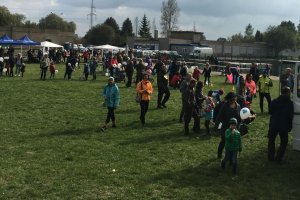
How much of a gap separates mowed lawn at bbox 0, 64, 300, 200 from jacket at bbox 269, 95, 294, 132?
0.98 metres

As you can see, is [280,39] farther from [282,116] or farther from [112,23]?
[282,116]

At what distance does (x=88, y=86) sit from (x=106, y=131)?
495 inches

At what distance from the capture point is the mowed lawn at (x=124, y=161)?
28.9 feet

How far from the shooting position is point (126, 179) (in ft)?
31.0

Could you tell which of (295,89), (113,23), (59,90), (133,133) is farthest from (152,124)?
(113,23)

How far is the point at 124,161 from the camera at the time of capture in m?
10.8

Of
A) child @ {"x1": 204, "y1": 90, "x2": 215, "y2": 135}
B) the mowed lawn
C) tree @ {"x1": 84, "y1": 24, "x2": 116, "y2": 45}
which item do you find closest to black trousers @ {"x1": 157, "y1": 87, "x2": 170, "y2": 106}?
the mowed lawn

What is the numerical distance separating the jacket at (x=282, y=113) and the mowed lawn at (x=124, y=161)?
0.98 meters

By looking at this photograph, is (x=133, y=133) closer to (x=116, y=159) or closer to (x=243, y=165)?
(x=116, y=159)

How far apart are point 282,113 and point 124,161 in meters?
3.82

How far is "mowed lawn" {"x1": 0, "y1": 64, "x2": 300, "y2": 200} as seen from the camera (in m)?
8.82

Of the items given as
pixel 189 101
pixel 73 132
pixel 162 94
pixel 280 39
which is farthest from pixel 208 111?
pixel 280 39

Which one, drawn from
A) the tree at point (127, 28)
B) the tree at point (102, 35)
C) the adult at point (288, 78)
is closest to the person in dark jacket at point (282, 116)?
the adult at point (288, 78)

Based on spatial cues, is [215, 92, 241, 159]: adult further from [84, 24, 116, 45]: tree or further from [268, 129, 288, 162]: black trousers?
[84, 24, 116, 45]: tree
